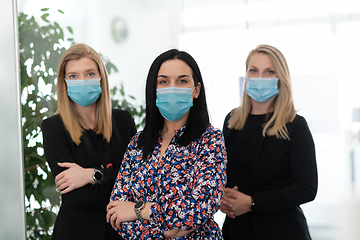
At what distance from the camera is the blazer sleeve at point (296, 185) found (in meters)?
1.72

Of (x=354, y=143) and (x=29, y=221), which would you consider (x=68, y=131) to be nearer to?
(x=29, y=221)

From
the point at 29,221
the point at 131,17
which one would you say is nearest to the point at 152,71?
the point at 29,221

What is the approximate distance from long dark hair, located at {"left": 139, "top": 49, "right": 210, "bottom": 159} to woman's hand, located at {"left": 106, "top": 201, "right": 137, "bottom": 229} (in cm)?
22

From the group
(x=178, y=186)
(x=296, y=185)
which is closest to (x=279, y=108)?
(x=296, y=185)

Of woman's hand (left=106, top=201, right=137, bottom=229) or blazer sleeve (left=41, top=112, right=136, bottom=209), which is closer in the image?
woman's hand (left=106, top=201, right=137, bottom=229)

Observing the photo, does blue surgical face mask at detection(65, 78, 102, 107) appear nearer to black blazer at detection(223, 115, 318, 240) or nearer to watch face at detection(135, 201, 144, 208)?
watch face at detection(135, 201, 144, 208)

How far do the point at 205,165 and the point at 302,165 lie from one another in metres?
0.64

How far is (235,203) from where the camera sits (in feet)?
5.78

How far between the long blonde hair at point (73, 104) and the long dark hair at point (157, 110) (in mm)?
437

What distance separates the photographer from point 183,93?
1510 mm

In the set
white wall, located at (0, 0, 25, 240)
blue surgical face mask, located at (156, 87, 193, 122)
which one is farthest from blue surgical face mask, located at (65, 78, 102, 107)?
white wall, located at (0, 0, 25, 240)

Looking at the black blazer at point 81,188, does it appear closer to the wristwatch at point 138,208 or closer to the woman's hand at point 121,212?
the woman's hand at point 121,212

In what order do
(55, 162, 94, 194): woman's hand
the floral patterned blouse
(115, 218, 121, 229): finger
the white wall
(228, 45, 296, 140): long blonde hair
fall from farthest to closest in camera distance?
1. the white wall
2. (228, 45, 296, 140): long blonde hair
3. (55, 162, 94, 194): woman's hand
4. (115, 218, 121, 229): finger
5. the floral patterned blouse

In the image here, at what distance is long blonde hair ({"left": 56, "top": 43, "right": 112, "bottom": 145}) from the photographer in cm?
190
